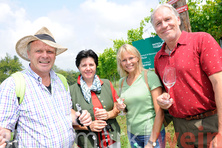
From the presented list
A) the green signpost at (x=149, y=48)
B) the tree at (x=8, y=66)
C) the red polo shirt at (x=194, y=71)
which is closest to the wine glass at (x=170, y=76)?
the red polo shirt at (x=194, y=71)

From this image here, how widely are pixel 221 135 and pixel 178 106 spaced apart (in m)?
0.53

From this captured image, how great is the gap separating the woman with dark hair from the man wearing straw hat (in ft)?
0.90

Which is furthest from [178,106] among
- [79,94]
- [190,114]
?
[79,94]

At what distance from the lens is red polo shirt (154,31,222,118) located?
5.63 ft

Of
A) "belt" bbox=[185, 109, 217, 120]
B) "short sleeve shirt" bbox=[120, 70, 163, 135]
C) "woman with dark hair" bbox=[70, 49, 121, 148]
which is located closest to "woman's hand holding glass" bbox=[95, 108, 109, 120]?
"woman with dark hair" bbox=[70, 49, 121, 148]

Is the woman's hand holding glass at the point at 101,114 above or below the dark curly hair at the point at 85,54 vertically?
below

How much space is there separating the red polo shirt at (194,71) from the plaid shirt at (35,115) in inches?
62.9

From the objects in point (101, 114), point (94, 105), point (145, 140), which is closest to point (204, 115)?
point (145, 140)

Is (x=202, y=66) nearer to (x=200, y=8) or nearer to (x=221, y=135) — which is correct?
(x=221, y=135)

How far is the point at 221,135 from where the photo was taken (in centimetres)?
156

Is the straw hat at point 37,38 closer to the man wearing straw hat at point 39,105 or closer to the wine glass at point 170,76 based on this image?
the man wearing straw hat at point 39,105

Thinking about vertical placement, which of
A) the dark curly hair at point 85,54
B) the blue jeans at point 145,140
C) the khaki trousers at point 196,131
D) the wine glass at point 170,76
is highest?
the dark curly hair at point 85,54

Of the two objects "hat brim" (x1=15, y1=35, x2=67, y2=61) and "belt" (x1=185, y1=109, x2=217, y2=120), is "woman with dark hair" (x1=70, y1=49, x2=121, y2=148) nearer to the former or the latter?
"hat brim" (x1=15, y1=35, x2=67, y2=61)

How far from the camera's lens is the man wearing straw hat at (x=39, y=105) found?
1777 millimetres
